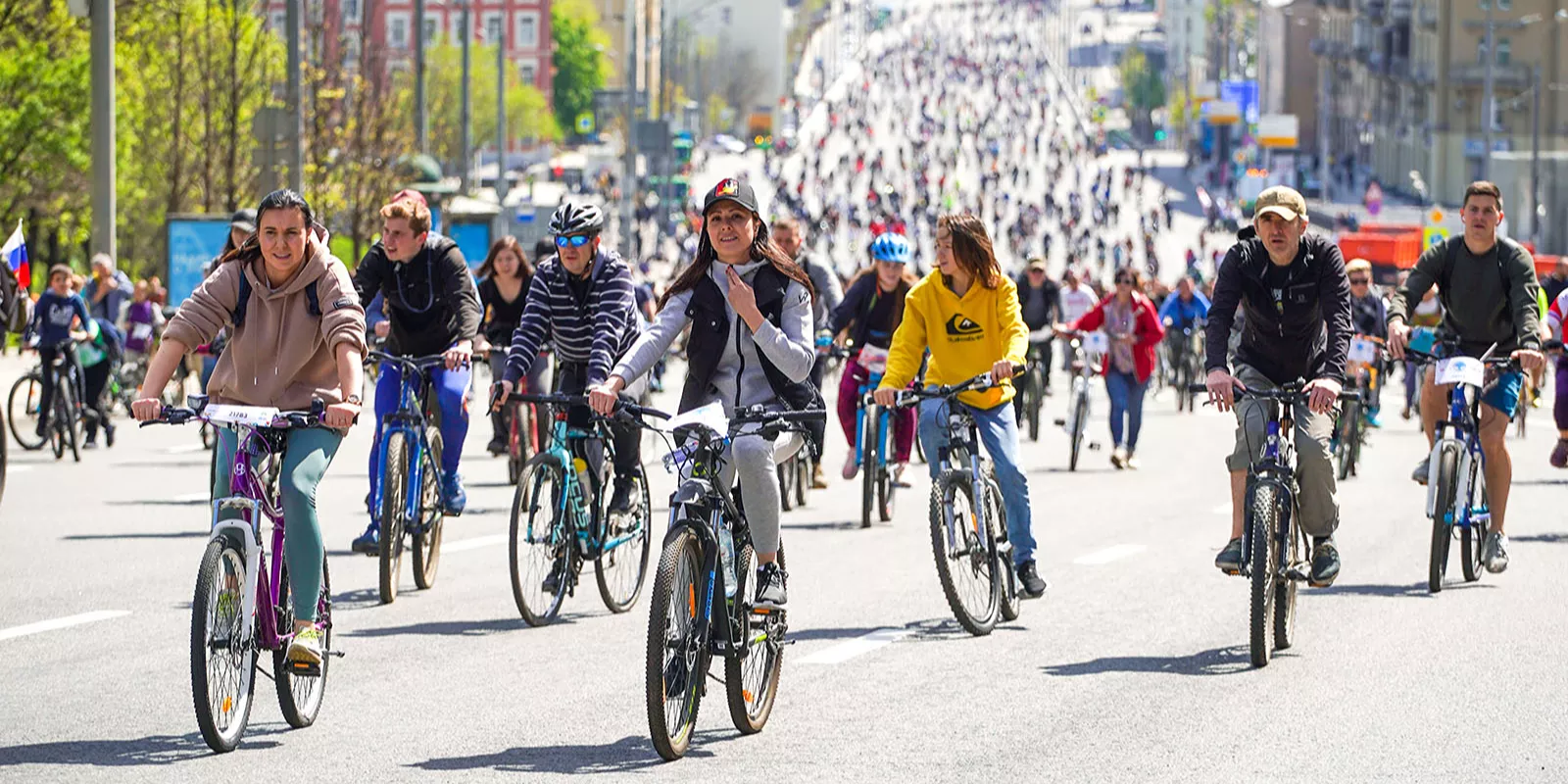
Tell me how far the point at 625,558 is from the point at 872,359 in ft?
15.9

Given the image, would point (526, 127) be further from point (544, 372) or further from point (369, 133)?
point (544, 372)

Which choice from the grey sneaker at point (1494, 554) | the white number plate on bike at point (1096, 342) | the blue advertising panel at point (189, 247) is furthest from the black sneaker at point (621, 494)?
the blue advertising panel at point (189, 247)

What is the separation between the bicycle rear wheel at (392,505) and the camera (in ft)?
38.0

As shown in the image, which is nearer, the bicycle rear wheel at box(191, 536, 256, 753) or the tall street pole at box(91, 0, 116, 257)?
the bicycle rear wheel at box(191, 536, 256, 753)

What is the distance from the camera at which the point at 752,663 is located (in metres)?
8.59

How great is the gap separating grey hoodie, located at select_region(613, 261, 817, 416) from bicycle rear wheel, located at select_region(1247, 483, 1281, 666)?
2.17 m

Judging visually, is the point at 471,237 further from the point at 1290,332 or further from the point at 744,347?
the point at 744,347

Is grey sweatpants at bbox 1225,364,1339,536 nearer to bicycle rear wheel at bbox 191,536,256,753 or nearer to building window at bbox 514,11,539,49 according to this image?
bicycle rear wheel at bbox 191,536,256,753

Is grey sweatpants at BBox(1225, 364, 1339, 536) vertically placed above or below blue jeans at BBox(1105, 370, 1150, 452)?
above

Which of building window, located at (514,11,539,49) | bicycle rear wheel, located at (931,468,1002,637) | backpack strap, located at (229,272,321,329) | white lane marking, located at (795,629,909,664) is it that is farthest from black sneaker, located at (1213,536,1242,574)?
building window, located at (514,11,539,49)

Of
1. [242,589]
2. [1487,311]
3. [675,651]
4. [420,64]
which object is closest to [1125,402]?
[1487,311]

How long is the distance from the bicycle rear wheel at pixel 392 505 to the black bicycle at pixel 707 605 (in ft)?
10.6

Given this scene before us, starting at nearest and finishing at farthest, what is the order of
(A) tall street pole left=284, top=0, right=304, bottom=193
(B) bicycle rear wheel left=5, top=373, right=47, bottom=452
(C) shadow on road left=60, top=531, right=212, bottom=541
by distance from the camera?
(C) shadow on road left=60, top=531, right=212, bottom=541
(B) bicycle rear wheel left=5, top=373, right=47, bottom=452
(A) tall street pole left=284, top=0, right=304, bottom=193

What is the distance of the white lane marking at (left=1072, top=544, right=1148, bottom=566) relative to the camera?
14.4m
